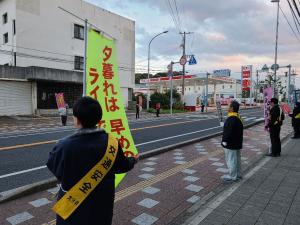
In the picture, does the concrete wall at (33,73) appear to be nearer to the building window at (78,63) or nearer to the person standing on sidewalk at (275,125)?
the building window at (78,63)

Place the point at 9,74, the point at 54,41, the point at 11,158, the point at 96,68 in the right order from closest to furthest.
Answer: the point at 96,68, the point at 11,158, the point at 9,74, the point at 54,41

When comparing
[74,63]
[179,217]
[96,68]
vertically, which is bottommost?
[179,217]

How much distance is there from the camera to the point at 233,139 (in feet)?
20.2

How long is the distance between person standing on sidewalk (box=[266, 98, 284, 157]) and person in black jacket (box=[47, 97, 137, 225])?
7412 mm

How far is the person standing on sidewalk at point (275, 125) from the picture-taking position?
8711mm

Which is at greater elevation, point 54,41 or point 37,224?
point 54,41

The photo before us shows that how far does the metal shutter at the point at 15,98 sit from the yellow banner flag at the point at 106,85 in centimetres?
2282

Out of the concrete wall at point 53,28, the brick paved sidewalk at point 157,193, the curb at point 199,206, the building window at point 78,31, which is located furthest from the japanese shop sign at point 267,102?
the building window at point 78,31

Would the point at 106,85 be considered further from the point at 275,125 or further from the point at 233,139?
the point at 275,125

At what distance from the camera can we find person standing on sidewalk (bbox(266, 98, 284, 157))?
343 inches

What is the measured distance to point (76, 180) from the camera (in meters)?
2.38

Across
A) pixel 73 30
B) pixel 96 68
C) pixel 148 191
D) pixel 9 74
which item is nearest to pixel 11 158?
pixel 148 191

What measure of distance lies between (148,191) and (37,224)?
83.6 inches

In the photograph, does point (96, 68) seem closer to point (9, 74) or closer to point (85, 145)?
point (85, 145)
